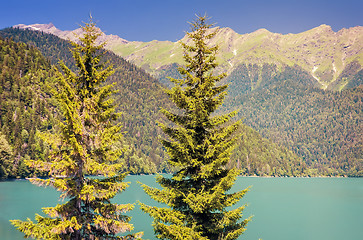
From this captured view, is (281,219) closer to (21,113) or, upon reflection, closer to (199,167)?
(199,167)

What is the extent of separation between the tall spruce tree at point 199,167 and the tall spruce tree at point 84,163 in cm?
231

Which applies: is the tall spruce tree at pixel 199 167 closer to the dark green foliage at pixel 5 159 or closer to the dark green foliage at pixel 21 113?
the dark green foliage at pixel 5 159

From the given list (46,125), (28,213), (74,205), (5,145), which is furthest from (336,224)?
(46,125)

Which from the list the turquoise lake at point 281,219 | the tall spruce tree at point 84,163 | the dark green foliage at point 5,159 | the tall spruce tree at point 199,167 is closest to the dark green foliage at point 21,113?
the dark green foliage at point 5,159

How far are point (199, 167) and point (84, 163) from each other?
5.75 meters

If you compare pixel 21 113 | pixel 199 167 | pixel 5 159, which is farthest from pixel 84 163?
pixel 21 113

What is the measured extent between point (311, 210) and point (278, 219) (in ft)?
78.2

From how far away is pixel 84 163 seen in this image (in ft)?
47.0

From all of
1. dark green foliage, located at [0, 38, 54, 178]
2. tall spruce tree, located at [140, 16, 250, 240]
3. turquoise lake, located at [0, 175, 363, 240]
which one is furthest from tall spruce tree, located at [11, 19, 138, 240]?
dark green foliage, located at [0, 38, 54, 178]

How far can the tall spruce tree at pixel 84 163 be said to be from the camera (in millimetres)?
13602

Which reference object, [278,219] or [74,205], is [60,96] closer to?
[74,205]

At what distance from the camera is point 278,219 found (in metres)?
78.4

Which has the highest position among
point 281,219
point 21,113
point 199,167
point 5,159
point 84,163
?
point 84,163

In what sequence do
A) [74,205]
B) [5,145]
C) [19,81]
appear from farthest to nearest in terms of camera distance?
[19,81] → [5,145] → [74,205]
